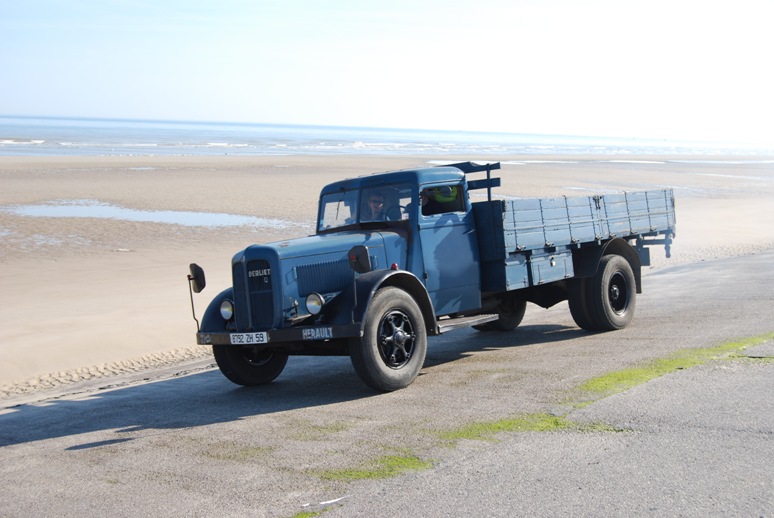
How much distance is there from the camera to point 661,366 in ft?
29.9

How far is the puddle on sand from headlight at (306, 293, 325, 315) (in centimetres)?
1638

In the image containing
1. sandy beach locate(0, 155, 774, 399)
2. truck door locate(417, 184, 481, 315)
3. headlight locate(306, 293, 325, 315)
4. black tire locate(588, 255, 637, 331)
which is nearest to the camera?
headlight locate(306, 293, 325, 315)

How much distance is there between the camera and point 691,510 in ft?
17.2

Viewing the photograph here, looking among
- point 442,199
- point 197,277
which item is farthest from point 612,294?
point 197,277

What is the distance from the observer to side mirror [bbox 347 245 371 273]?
8.48m

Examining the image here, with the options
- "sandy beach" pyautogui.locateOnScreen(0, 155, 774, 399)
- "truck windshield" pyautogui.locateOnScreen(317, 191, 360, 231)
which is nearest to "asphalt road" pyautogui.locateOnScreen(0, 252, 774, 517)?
"truck windshield" pyautogui.locateOnScreen(317, 191, 360, 231)

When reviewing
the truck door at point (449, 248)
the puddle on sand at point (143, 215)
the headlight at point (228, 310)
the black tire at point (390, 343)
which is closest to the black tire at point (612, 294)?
the truck door at point (449, 248)

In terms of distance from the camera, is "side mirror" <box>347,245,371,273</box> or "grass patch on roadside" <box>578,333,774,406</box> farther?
"side mirror" <box>347,245,371,273</box>

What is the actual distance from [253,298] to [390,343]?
1.42 m

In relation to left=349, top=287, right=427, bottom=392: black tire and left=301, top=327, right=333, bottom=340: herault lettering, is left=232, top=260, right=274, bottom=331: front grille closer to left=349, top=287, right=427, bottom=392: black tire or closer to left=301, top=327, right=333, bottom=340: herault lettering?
left=301, top=327, right=333, bottom=340: herault lettering

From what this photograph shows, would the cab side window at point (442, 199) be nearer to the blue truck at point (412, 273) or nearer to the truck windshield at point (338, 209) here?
the blue truck at point (412, 273)

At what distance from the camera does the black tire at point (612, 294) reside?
11.6m

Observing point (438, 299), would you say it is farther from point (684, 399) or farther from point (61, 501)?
point (61, 501)

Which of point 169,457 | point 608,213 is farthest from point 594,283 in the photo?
point 169,457
